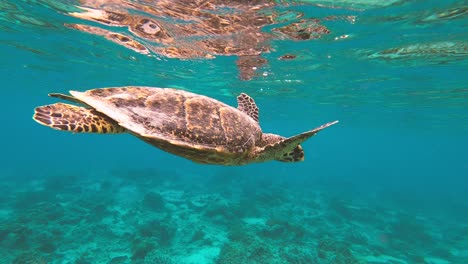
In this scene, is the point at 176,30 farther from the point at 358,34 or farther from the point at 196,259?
the point at 196,259

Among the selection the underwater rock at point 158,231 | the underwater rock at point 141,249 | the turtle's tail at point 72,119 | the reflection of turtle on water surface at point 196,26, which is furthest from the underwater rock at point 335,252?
the turtle's tail at point 72,119

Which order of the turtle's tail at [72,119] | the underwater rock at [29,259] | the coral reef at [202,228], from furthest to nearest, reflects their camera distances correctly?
the coral reef at [202,228] → the underwater rock at [29,259] → the turtle's tail at [72,119]

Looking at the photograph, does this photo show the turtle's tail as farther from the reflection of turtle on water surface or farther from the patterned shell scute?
the reflection of turtle on water surface

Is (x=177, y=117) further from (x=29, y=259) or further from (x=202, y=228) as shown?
(x=202, y=228)

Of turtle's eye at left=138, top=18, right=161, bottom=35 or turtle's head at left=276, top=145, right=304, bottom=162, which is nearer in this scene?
turtle's head at left=276, top=145, right=304, bottom=162

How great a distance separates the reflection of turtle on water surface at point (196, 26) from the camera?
30.7ft

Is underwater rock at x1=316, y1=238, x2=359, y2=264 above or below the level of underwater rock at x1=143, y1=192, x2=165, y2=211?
above

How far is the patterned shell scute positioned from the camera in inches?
160

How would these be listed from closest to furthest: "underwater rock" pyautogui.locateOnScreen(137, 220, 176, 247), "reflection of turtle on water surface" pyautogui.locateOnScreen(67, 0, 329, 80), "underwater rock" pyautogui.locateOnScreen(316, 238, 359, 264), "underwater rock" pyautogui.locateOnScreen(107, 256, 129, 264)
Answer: "reflection of turtle on water surface" pyautogui.locateOnScreen(67, 0, 329, 80)
"underwater rock" pyautogui.locateOnScreen(107, 256, 129, 264)
"underwater rock" pyautogui.locateOnScreen(316, 238, 359, 264)
"underwater rock" pyautogui.locateOnScreen(137, 220, 176, 247)

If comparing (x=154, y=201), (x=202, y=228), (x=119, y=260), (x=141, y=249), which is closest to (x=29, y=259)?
(x=119, y=260)

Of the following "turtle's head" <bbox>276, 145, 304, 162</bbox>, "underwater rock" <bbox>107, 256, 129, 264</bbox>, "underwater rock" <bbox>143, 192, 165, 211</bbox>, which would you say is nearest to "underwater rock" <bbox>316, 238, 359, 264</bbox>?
"underwater rock" <bbox>107, 256, 129, 264</bbox>

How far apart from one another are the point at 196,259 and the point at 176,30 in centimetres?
1026

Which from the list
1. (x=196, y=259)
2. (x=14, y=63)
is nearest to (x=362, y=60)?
(x=196, y=259)

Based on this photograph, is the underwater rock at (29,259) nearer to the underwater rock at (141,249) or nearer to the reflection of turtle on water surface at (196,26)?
the underwater rock at (141,249)
